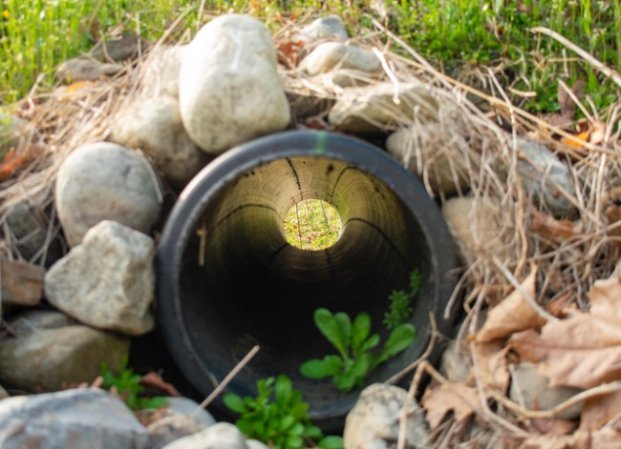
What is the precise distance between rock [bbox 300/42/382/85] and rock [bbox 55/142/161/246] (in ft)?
3.13

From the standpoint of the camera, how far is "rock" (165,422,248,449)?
2668 mm

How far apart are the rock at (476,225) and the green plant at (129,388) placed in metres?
1.26

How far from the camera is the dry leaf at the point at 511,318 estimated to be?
3.19 m

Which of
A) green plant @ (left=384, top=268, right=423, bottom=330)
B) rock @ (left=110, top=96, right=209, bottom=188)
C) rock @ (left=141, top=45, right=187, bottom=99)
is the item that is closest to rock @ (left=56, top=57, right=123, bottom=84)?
rock @ (left=141, top=45, right=187, bottom=99)

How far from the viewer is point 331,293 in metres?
4.68

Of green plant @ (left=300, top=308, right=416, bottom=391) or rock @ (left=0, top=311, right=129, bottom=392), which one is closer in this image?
rock @ (left=0, top=311, right=129, bottom=392)

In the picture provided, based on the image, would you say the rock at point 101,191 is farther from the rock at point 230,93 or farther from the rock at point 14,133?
the rock at point 14,133

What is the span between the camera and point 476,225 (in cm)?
340

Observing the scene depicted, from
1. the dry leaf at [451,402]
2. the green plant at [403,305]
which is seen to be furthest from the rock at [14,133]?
the dry leaf at [451,402]

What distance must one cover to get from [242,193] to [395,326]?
3.89ft

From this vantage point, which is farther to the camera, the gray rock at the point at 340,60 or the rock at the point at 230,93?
the gray rock at the point at 340,60

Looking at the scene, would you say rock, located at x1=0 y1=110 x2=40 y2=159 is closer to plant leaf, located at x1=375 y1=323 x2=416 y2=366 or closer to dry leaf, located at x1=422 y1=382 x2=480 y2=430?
plant leaf, located at x1=375 y1=323 x2=416 y2=366

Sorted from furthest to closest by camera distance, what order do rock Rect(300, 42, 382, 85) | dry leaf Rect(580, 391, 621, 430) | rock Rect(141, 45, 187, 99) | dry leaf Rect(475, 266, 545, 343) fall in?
rock Rect(300, 42, 382, 85), rock Rect(141, 45, 187, 99), dry leaf Rect(475, 266, 545, 343), dry leaf Rect(580, 391, 621, 430)

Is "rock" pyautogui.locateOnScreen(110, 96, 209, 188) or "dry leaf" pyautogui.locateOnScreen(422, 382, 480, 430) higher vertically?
"rock" pyautogui.locateOnScreen(110, 96, 209, 188)
